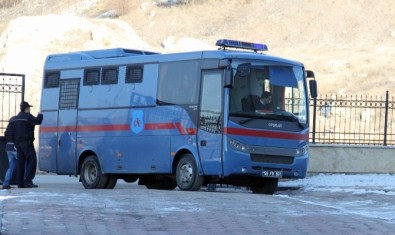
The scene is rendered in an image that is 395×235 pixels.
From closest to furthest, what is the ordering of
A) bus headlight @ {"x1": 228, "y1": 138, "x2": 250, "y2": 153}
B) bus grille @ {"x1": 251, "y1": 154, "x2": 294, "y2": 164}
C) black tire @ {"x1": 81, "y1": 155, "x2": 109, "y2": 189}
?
bus headlight @ {"x1": 228, "y1": 138, "x2": 250, "y2": 153}, bus grille @ {"x1": 251, "y1": 154, "x2": 294, "y2": 164}, black tire @ {"x1": 81, "y1": 155, "x2": 109, "y2": 189}

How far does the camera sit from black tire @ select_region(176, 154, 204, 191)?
2249cm

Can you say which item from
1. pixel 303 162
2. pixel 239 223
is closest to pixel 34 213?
pixel 239 223

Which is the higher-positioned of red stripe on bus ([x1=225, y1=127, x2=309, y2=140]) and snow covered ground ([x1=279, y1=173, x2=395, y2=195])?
red stripe on bus ([x1=225, y1=127, x2=309, y2=140])

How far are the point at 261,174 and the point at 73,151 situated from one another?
549 cm

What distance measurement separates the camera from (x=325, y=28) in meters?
70.8

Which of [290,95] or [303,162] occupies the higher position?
[290,95]

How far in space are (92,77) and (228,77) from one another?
15.9 ft

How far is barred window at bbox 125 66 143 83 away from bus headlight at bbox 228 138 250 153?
3191 millimetres

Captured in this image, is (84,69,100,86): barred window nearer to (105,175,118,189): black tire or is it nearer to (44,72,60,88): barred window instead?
(44,72,60,88): barred window

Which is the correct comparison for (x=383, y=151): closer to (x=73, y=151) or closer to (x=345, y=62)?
(x=73, y=151)

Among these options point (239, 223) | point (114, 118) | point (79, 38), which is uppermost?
point (79, 38)

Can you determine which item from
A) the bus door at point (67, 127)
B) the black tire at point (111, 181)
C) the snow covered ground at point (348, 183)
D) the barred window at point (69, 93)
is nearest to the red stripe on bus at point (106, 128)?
the bus door at point (67, 127)

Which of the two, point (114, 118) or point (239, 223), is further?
point (114, 118)

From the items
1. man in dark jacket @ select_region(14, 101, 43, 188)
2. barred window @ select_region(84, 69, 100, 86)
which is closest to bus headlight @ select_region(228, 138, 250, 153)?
man in dark jacket @ select_region(14, 101, 43, 188)
